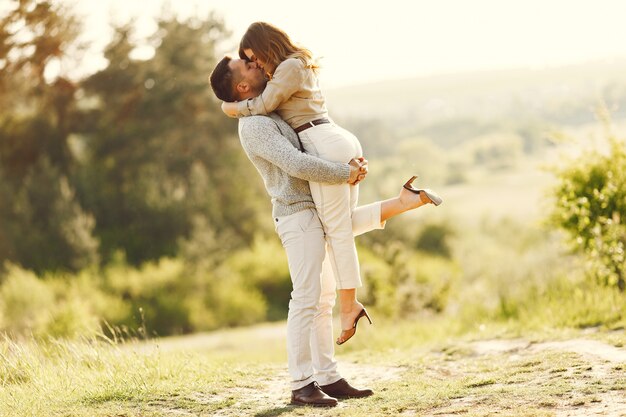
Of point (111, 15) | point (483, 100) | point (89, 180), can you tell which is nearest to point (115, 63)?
point (111, 15)

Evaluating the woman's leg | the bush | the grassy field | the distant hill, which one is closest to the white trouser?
the woman's leg

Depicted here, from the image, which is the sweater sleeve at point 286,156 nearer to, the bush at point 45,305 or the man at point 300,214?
the man at point 300,214

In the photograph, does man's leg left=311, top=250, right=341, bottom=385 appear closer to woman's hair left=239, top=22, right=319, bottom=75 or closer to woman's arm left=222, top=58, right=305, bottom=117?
woman's arm left=222, top=58, right=305, bottom=117

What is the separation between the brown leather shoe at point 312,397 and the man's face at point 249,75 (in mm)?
1560

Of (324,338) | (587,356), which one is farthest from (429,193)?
(587,356)

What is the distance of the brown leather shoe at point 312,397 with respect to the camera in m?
4.37

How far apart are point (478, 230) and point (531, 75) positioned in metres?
90.2

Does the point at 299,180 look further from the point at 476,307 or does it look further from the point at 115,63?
the point at 115,63

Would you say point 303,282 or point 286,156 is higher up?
point 286,156

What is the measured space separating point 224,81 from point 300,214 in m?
0.82

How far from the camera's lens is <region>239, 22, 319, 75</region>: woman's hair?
4414mm

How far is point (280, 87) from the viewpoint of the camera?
4344mm

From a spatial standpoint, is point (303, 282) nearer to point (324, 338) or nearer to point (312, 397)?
point (324, 338)

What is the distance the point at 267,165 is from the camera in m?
4.57
